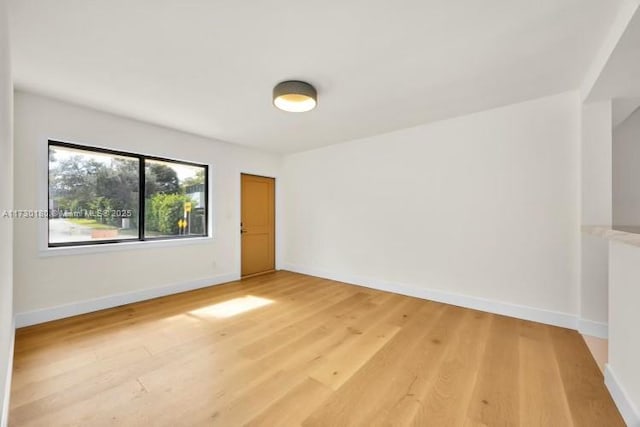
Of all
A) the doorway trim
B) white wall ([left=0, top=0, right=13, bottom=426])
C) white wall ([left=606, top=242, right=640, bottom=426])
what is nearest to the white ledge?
white wall ([left=606, top=242, right=640, bottom=426])

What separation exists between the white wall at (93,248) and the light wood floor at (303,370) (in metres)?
0.40

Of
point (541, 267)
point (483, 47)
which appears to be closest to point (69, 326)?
point (483, 47)

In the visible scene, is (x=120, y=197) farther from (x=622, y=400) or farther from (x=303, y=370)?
(x=622, y=400)

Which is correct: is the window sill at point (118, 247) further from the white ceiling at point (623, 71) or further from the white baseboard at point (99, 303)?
the white ceiling at point (623, 71)

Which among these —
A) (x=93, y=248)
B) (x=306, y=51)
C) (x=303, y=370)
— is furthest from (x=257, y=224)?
(x=306, y=51)

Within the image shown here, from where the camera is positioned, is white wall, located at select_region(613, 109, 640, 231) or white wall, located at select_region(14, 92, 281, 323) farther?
white wall, located at select_region(613, 109, 640, 231)

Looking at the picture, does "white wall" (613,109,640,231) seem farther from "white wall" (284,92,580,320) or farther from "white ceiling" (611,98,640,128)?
"white wall" (284,92,580,320)

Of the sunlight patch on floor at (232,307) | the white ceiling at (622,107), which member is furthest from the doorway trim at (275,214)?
the white ceiling at (622,107)

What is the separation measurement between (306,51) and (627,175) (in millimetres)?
3852

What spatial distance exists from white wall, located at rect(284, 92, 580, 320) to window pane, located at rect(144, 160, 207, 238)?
2.19m

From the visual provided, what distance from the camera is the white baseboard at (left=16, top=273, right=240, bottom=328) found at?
2.79 metres

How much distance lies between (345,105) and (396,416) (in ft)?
9.86

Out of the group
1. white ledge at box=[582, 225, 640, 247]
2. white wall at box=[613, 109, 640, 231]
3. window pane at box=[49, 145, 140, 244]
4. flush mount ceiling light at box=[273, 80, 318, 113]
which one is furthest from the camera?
window pane at box=[49, 145, 140, 244]

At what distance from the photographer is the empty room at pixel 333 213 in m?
1.67
